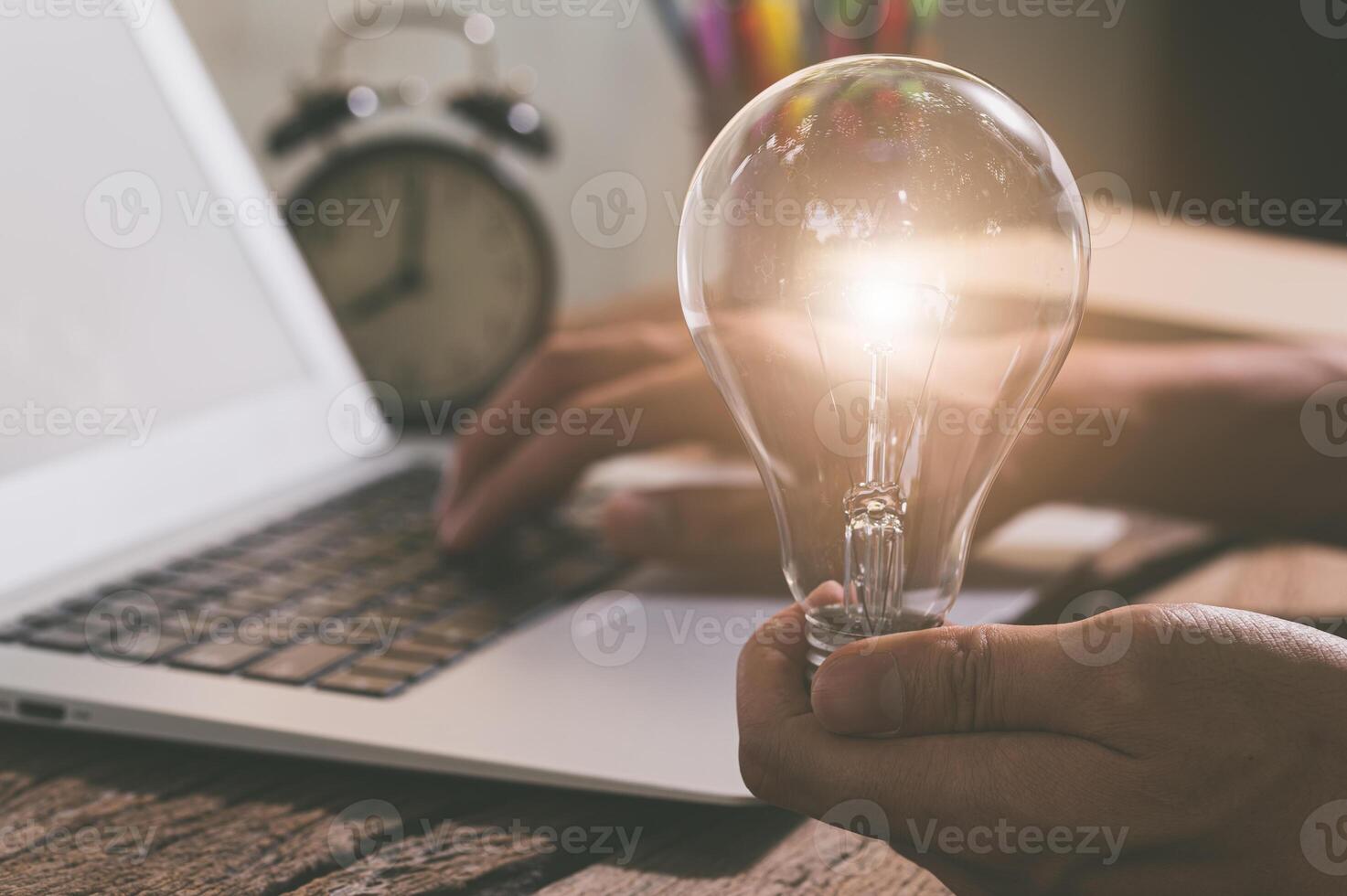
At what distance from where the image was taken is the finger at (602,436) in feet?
2.04

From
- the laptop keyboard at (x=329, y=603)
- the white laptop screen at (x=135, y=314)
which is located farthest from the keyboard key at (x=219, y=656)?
the white laptop screen at (x=135, y=314)

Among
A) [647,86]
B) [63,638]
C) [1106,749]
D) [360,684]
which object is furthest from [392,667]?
[647,86]

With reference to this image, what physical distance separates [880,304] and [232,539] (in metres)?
0.41

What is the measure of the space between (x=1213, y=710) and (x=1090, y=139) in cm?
134

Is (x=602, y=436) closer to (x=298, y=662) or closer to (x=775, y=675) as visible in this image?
(x=298, y=662)

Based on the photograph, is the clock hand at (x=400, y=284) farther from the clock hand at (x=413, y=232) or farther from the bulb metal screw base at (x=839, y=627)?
the bulb metal screw base at (x=839, y=627)

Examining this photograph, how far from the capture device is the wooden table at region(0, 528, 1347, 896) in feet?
1.08

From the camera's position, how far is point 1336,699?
11.1 inches

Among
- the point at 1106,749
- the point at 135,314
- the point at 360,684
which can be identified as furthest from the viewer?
the point at 135,314

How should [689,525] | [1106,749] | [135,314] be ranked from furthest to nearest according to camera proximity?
[135,314] < [689,525] < [1106,749]

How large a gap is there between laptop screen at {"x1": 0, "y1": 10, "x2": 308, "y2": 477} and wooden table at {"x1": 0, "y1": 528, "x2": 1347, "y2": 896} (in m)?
0.24

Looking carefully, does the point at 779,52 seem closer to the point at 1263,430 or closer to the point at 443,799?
the point at 1263,430

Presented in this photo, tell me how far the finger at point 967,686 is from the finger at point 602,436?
1.14ft

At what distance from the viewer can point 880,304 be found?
0.33m
